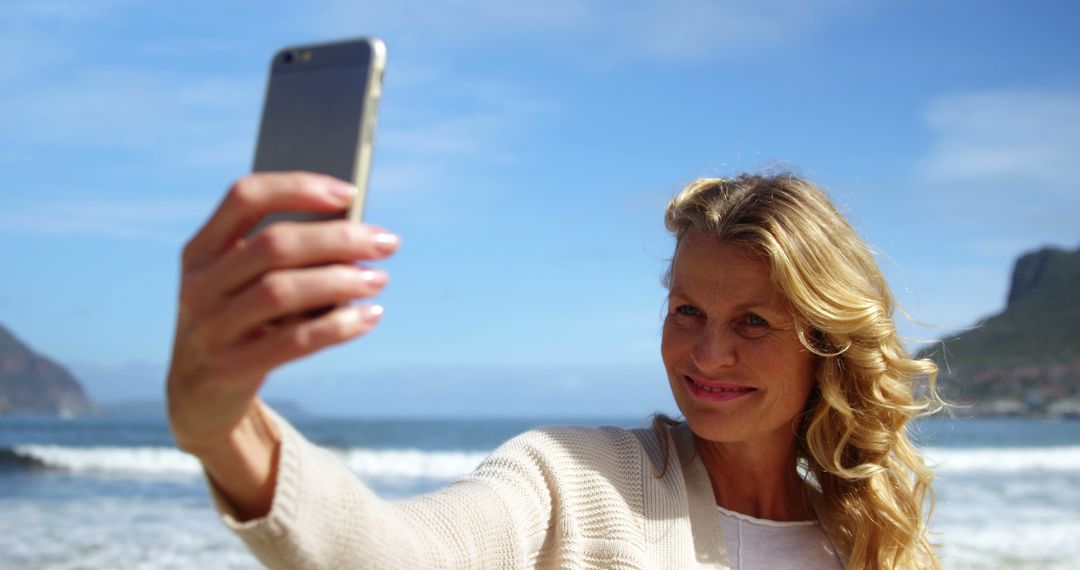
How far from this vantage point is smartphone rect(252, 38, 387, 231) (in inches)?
34.2

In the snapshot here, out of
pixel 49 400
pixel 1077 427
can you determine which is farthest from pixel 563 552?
pixel 49 400

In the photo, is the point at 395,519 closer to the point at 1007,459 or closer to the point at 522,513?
the point at 522,513

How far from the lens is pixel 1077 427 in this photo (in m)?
32.2

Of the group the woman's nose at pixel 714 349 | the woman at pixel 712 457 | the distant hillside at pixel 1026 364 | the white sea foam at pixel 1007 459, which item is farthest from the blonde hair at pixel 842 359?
the distant hillside at pixel 1026 364

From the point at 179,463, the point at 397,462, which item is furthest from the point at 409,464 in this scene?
the point at 179,463

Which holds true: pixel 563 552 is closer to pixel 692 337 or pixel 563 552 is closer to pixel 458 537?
pixel 458 537

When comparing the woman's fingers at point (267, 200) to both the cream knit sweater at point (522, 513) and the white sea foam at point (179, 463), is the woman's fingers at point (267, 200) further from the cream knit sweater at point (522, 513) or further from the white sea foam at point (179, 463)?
the white sea foam at point (179, 463)

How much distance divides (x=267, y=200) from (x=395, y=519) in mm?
494

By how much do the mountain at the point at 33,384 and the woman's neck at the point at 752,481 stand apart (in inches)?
3256

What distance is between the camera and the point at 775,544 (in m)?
2.13

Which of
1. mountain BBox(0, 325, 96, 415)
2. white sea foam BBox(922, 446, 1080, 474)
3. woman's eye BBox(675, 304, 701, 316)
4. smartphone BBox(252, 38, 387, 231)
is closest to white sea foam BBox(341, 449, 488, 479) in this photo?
white sea foam BBox(922, 446, 1080, 474)

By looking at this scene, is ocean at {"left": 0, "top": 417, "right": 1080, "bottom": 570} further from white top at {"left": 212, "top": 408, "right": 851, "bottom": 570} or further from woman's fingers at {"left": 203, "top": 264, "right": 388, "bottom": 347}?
woman's fingers at {"left": 203, "top": 264, "right": 388, "bottom": 347}

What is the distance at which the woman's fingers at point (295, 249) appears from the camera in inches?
31.1

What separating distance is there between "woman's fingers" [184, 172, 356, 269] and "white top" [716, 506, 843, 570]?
147cm
